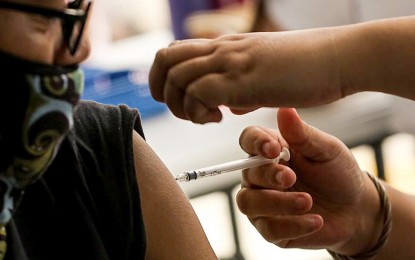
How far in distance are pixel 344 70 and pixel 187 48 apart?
0.77ft

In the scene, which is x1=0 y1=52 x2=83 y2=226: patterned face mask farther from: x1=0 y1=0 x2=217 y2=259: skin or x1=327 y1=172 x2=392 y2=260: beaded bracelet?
x1=327 y1=172 x2=392 y2=260: beaded bracelet

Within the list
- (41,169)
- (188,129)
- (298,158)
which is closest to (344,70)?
(298,158)

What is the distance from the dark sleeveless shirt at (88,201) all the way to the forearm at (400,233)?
0.56m

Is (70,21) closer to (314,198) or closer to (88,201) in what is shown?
(88,201)

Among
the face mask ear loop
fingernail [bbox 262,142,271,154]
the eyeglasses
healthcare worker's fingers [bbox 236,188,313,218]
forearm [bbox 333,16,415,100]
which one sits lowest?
healthcare worker's fingers [bbox 236,188,313,218]

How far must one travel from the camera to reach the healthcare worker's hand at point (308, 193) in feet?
4.69

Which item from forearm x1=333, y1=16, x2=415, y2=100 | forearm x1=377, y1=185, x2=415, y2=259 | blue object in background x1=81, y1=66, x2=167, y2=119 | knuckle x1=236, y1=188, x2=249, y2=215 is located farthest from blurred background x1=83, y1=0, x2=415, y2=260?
forearm x1=333, y1=16, x2=415, y2=100

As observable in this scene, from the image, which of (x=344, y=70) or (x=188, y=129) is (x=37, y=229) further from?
(x=188, y=129)

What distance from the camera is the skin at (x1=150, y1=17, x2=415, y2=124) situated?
1124mm

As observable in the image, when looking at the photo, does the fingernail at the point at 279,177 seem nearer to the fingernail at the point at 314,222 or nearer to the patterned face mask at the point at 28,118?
the fingernail at the point at 314,222

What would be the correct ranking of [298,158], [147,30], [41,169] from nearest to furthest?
[41,169]
[298,158]
[147,30]

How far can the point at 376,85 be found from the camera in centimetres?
123

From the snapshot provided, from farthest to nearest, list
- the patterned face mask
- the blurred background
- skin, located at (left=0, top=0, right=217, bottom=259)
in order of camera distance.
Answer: the blurred background
skin, located at (left=0, top=0, right=217, bottom=259)
the patterned face mask

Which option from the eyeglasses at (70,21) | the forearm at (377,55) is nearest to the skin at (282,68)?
the forearm at (377,55)
